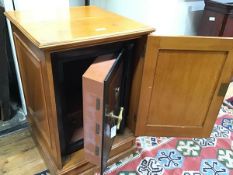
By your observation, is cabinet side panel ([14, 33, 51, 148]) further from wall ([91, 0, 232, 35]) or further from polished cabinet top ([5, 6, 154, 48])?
wall ([91, 0, 232, 35])

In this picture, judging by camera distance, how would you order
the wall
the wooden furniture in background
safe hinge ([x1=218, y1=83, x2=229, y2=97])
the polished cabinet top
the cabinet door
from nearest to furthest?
the polished cabinet top < the cabinet door < safe hinge ([x1=218, y1=83, x2=229, y2=97]) < the wall < the wooden furniture in background

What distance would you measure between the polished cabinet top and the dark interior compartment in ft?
0.24

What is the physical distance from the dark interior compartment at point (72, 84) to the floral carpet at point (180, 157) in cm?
22

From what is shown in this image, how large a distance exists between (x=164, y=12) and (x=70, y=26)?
1.20 m

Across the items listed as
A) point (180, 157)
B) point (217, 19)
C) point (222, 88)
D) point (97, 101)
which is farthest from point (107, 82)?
point (217, 19)

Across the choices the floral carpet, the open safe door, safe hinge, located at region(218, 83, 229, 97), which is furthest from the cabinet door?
the open safe door

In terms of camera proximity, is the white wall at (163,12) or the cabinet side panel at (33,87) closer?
the cabinet side panel at (33,87)

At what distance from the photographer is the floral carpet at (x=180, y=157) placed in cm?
125

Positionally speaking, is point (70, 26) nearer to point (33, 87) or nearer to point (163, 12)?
point (33, 87)

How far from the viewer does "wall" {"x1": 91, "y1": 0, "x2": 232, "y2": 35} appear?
1.71m

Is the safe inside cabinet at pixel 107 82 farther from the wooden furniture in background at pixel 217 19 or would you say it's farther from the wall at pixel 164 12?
the wooden furniture in background at pixel 217 19

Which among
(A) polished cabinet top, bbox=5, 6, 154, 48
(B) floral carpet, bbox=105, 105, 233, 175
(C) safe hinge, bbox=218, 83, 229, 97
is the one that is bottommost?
(B) floral carpet, bbox=105, 105, 233, 175

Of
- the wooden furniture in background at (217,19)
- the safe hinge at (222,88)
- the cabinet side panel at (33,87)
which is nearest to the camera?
the cabinet side panel at (33,87)

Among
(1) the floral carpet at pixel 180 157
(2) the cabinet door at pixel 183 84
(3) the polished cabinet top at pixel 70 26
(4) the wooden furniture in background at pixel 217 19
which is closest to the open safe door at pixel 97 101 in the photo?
(3) the polished cabinet top at pixel 70 26
